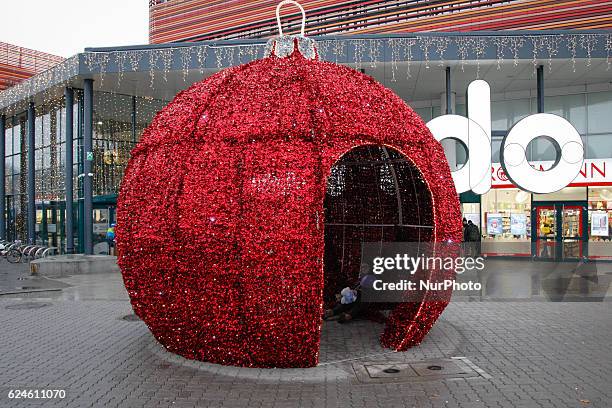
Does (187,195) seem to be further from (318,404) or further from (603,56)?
(603,56)

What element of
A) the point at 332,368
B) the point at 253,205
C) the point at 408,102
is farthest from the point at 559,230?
the point at 253,205

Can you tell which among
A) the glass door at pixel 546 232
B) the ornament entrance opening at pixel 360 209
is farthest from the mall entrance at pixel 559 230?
the ornament entrance opening at pixel 360 209

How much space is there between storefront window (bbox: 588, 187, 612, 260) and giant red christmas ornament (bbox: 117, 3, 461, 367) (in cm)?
1673

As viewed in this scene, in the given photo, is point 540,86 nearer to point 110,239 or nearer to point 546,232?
point 546,232

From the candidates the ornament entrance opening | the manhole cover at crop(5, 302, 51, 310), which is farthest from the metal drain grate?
the manhole cover at crop(5, 302, 51, 310)

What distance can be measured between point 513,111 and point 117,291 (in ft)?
57.8

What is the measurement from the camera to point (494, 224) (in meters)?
23.1

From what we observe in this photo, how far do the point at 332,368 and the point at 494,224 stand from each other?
1805 cm

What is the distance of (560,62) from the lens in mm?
19062

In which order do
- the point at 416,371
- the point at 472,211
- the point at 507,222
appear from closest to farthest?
the point at 416,371 → the point at 507,222 → the point at 472,211

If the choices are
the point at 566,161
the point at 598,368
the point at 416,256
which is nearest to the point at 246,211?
the point at 416,256

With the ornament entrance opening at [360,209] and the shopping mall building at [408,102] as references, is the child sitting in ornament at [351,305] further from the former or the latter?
the shopping mall building at [408,102]

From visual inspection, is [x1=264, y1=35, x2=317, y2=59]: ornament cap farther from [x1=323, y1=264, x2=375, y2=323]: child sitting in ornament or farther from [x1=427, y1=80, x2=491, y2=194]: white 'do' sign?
[x1=427, y1=80, x2=491, y2=194]: white 'do' sign

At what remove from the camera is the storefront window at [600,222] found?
21.6 meters
